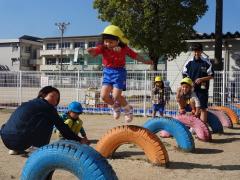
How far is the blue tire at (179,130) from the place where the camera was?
8148mm

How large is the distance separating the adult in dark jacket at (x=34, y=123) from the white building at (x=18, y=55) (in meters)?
78.4

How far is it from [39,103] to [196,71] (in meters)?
5.15

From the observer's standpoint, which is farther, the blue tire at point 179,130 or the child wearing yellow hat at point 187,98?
the child wearing yellow hat at point 187,98

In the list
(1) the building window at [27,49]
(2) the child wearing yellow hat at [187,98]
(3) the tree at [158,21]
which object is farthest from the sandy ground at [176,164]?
(1) the building window at [27,49]

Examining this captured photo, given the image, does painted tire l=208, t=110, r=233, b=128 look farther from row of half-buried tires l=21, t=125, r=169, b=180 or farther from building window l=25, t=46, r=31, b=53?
building window l=25, t=46, r=31, b=53

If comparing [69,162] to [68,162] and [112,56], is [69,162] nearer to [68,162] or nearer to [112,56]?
[68,162]

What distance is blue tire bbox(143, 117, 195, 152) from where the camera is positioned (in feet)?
26.7

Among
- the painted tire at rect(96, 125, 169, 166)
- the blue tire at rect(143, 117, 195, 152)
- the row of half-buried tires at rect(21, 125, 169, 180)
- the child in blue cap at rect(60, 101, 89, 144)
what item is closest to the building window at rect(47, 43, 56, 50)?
the child in blue cap at rect(60, 101, 89, 144)

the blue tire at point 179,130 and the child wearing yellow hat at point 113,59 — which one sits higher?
the child wearing yellow hat at point 113,59

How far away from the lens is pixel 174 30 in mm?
22375

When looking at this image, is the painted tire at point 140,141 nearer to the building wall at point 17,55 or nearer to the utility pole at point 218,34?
the utility pole at point 218,34

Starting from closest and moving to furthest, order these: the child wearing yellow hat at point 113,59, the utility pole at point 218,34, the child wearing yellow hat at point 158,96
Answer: the child wearing yellow hat at point 113,59, the child wearing yellow hat at point 158,96, the utility pole at point 218,34

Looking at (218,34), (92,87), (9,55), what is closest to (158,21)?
(218,34)

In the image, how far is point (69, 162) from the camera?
432 centimetres
